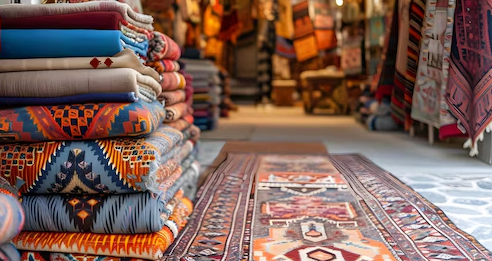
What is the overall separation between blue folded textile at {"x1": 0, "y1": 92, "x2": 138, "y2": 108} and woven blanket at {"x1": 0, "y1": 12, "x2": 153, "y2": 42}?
0.20m

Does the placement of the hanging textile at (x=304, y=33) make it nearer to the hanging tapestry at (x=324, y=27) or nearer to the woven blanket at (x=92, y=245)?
the hanging tapestry at (x=324, y=27)

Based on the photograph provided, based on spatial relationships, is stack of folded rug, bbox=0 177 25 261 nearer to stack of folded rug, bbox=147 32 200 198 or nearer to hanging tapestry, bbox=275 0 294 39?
stack of folded rug, bbox=147 32 200 198

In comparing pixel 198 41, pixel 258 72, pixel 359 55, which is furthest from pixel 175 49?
pixel 258 72

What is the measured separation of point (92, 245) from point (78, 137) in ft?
1.01

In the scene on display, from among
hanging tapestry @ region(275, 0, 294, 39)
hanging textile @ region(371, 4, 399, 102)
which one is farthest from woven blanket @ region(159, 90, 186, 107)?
hanging tapestry @ region(275, 0, 294, 39)

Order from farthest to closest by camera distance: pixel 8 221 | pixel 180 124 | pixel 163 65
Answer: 1. pixel 180 124
2. pixel 163 65
3. pixel 8 221

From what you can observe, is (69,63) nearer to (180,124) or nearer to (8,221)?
(8,221)

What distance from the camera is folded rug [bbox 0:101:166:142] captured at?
4.40 feet

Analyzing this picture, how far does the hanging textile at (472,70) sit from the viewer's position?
2.56 m

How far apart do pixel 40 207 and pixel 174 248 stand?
41cm

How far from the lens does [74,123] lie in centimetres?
135

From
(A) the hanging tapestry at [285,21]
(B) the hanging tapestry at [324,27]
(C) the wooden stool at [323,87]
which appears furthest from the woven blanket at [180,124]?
(A) the hanging tapestry at [285,21]

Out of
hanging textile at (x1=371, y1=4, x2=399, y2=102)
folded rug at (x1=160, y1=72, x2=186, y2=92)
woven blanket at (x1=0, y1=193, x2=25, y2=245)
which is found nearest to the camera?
woven blanket at (x1=0, y1=193, x2=25, y2=245)

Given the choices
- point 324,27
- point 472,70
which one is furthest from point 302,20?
point 472,70
